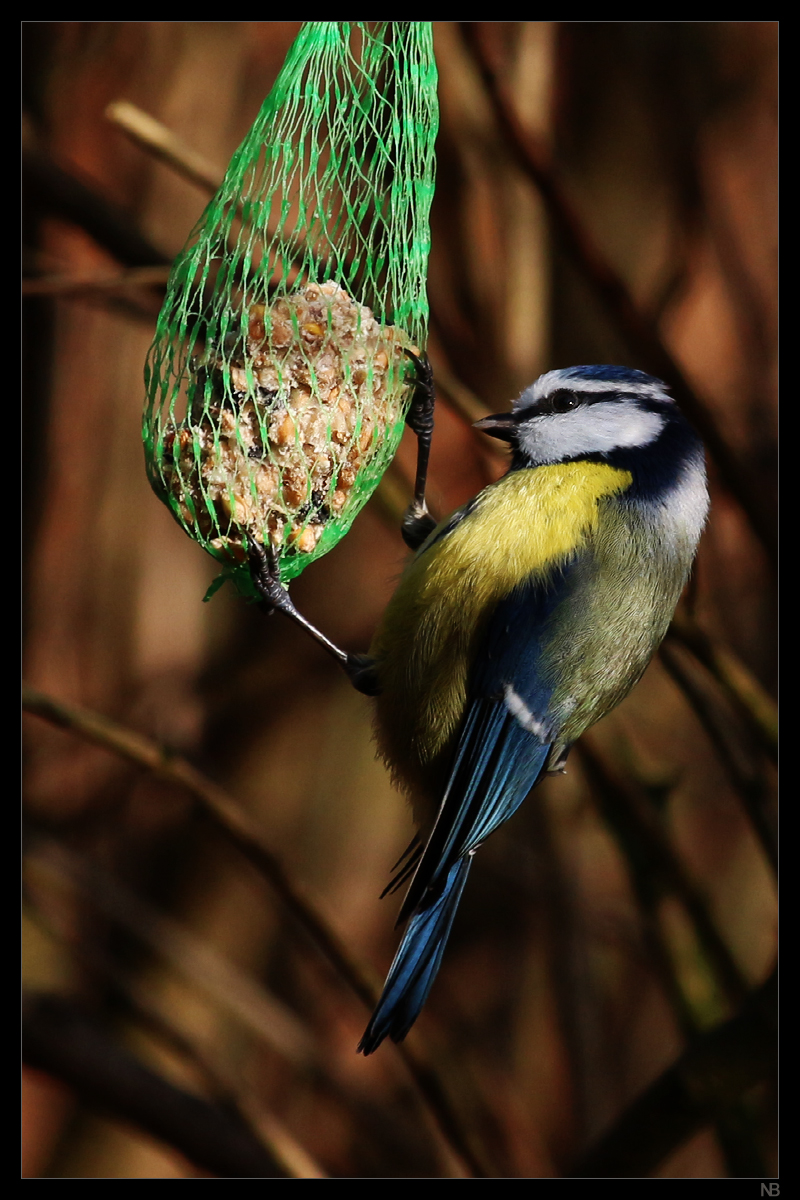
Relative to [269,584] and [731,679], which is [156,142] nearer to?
[269,584]

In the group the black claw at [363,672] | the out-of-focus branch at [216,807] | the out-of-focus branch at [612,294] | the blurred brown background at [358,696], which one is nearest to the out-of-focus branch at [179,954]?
the blurred brown background at [358,696]

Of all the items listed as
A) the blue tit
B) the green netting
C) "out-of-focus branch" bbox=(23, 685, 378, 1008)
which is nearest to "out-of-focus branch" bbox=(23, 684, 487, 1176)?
"out-of-focus branch" bbox=(23, 685, 378, 1008)

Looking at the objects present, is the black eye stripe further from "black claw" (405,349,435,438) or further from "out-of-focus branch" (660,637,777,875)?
"out-of-focus branch" (660,637,777,875)

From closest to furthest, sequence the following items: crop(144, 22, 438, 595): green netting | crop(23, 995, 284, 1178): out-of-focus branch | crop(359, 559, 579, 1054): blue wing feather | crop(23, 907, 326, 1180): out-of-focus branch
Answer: crop(144, 22, 438, 595): green netting, crop(359, 559, 579, 1054): blue wing feather, crop(23, 995, 284, 1178): out-of-focus branch, crop(23, 907, 326, 1180): out-of-focus branch

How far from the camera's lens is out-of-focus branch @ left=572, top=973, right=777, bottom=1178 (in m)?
1.10

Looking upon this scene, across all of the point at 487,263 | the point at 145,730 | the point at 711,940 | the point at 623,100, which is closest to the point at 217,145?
the point at 487,263

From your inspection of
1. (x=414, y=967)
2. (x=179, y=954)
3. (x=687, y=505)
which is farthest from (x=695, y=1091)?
(x=179, y=954)

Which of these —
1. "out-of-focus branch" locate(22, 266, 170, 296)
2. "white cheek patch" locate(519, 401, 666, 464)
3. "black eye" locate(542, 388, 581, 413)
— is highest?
"out-of-focus branch" locate(22, 266, 170, 296)

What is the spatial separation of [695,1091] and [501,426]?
2.61 feet

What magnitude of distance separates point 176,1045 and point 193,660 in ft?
2.88

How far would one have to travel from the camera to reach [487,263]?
211cm

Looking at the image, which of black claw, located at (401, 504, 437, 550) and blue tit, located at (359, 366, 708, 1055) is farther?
black claw, located at (401, 504, 437, 550)

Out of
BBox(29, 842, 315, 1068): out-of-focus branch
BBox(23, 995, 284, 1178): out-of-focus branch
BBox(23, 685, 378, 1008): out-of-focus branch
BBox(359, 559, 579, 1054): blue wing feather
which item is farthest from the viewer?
BBox(29, 842, 315, 1068): out-of-focus branch

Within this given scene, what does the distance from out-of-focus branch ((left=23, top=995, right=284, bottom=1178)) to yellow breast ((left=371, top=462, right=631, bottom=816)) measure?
22.1 inches
